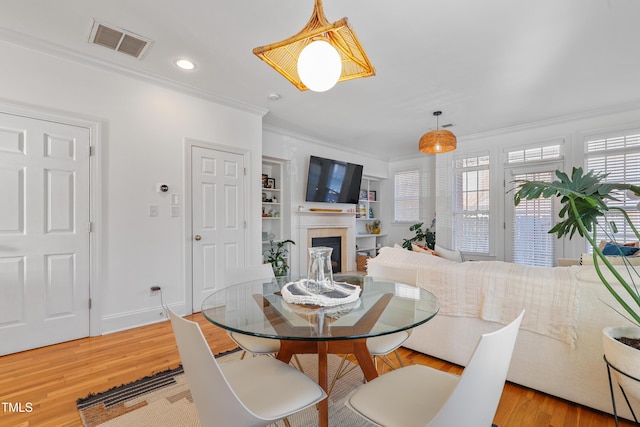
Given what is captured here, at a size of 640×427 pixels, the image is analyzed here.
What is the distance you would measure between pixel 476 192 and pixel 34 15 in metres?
5.84

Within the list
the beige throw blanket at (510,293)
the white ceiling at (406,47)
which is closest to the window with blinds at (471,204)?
the white ceiling at (406,47)

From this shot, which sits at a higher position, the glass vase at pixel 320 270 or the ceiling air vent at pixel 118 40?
the ceiling air vent at pixel 118 40

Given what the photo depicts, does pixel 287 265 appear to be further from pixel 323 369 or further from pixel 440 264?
pixel 323 369

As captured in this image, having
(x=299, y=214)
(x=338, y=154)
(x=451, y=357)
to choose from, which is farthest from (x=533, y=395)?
(x=338, y=154)

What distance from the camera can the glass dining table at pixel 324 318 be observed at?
1.16 meters

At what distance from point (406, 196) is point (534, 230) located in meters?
2.57

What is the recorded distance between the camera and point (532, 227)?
4.73m

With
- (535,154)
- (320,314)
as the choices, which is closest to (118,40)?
(320,314)

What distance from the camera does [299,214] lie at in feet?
17.0

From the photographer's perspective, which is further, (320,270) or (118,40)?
(118,40)

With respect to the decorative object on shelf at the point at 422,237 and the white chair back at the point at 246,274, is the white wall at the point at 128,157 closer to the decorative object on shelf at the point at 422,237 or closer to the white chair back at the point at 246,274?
the white chair back at the point at 246,274

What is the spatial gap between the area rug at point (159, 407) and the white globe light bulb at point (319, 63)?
1.79m

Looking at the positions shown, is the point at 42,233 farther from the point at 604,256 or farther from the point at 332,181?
the point at 332,181

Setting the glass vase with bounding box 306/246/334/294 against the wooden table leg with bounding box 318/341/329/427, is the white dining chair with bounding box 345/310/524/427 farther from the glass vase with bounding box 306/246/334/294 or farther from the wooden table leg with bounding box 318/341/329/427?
the glass vase with bounding box 306/246/334/294
